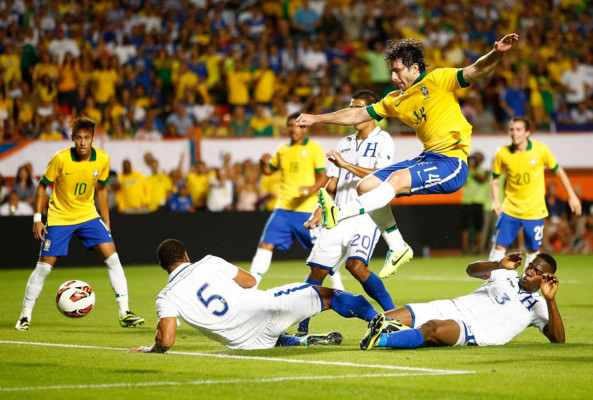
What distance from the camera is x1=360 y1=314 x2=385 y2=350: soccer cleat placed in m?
8.08

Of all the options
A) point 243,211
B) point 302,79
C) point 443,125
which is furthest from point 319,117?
point 302,79

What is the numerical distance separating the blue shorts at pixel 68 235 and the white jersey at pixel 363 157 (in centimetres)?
290

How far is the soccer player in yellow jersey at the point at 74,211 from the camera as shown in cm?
1098

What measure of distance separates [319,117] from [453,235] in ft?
50.0

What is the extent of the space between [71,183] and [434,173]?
4491 millimetres

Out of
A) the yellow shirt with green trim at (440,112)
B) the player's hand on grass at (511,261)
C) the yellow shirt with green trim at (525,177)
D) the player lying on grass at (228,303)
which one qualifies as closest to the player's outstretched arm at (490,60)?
the yellow shirt with green trim at (440,112)

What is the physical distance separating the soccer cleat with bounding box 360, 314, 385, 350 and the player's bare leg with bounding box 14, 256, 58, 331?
439cm

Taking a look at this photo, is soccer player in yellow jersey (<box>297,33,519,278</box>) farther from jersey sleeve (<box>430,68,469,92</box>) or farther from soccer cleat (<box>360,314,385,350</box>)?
soccer cleat (<box>360,314,385,350</box>)

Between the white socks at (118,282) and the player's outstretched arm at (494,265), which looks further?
the white socks at (118,282)

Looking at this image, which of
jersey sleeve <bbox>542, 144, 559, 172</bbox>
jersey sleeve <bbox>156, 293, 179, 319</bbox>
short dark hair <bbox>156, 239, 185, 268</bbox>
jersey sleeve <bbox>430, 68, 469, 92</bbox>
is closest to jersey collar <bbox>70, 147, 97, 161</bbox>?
short dark hair <bbox>156, 239, 185, 268</bbox>

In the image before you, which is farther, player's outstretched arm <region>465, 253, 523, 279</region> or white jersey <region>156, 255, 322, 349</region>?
player's outstretched arm <region>465, 253, 523, 279</region>

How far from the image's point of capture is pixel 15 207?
1958cm

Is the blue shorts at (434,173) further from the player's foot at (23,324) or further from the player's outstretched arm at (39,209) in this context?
the player's foot at (23,324)

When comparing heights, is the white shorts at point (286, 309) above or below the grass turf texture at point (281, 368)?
above
